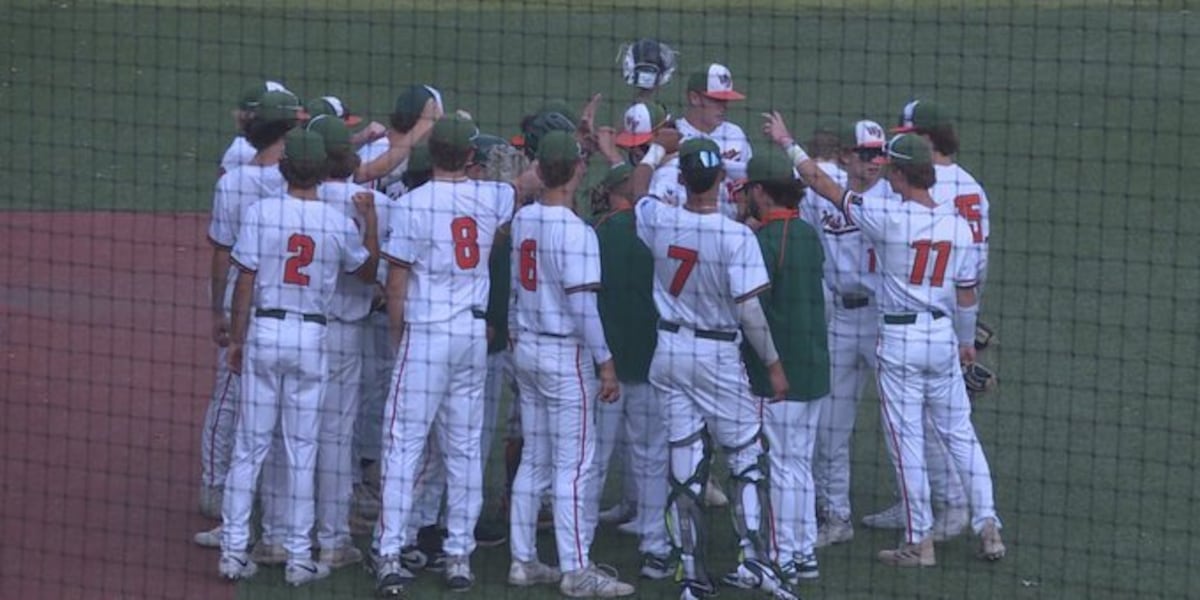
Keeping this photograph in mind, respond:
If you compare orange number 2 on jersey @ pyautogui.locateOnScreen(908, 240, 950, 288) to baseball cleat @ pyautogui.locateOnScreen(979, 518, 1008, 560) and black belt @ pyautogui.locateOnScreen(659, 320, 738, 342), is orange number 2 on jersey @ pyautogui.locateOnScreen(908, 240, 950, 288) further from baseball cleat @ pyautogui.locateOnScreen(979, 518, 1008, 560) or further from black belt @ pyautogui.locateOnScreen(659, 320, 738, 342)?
baseball cleat @ pyautogui.locateOnScreen(979, 518, 1008, 560)

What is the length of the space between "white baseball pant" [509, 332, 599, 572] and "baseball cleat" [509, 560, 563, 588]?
0.03 meters

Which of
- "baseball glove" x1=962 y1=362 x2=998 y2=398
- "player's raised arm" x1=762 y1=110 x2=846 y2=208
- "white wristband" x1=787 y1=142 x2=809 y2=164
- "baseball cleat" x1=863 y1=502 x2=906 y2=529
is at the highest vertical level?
"white wristband" x1=787 y1=142 x2=809 y2=164

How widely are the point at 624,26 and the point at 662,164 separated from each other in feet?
30.2

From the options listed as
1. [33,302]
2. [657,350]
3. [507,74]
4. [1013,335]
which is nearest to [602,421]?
[657,350]

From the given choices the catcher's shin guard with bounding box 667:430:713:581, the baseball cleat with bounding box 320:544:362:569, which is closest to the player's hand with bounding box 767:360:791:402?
the catcher's shin guard with bounding box 667:430:713:581

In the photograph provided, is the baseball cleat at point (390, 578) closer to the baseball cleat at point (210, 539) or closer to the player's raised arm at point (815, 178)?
the baseball cleat at point (210, 539)

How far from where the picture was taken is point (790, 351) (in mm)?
6867

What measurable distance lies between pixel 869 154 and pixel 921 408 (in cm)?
101

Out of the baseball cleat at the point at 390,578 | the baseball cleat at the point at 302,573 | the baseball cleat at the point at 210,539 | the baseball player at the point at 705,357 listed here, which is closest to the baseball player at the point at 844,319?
the baseball player at the point at 705,357

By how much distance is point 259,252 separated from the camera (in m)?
6.65

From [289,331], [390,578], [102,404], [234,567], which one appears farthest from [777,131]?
[102,404]

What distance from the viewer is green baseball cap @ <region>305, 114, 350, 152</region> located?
22.4 feet

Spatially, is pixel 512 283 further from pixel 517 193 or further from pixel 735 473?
pixel 735 473

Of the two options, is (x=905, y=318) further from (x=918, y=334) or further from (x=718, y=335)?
(x=718, y=335)
